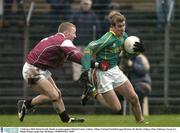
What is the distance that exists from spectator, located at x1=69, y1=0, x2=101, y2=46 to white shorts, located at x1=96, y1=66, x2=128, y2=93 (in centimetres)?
709

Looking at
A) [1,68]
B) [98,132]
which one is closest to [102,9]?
[1,68]

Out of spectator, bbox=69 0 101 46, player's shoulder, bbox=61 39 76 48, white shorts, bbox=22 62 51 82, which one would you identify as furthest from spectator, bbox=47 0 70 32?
player's shoulder, bbox=61 39 76 48

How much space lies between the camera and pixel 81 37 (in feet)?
83.1

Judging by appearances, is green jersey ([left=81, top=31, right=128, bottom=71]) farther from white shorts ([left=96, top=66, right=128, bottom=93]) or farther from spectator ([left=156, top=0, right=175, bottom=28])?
spectator ([left=156, top=0, right=175, bottom=28])

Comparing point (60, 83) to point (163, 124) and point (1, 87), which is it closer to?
point (1, 87)

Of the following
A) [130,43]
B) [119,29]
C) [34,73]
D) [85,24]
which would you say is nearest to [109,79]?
[130,43]

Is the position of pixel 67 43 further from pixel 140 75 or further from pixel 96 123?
pixel 140 75

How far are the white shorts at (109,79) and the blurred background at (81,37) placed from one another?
6777 mm

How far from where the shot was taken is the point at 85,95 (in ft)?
56.7

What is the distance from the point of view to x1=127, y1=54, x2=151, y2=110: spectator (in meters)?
22.5

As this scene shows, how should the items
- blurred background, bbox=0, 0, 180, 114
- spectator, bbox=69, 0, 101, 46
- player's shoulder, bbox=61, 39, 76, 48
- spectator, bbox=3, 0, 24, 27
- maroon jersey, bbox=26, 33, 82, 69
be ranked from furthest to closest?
1. spectator, bbox=3, 0, 24, 27
2. spectator, bbox=69, 0, 101, 46
3. blurred background, bbox=0, 0, 180, 114
4. maroon jersey, bbox=26, 33, 82, 69
5. player's shoulder, bbox=61, 39, 76, 48

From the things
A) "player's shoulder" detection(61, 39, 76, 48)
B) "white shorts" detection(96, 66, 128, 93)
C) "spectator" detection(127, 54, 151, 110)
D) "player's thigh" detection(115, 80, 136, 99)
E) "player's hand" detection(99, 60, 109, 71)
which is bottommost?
"spectator" detection(127, 54, 151, 110)

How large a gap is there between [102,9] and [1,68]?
3.25 m

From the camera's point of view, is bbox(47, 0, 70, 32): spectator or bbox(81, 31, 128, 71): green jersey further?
bbox(47, 0, 70, 32): spectator
